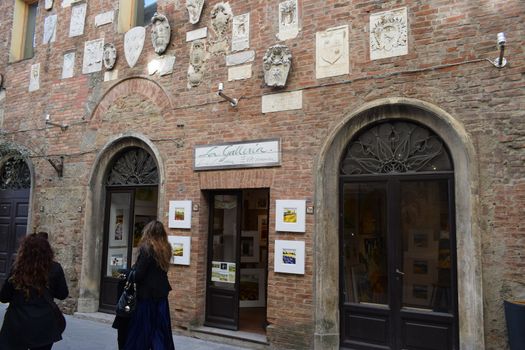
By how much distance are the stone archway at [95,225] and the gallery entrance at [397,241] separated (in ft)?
14.6

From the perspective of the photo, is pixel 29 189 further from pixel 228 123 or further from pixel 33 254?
pixel 33 254

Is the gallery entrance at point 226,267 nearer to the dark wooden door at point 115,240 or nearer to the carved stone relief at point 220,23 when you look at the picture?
the dark wooden door at point 115,240

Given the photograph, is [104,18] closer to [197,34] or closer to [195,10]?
[195,10]

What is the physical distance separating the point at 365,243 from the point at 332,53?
2777 millimetres

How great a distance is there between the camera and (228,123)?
7.40 meters

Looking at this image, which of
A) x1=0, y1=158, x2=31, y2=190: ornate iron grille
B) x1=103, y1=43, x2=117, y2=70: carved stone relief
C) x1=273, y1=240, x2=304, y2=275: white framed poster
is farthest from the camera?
x1=0, y1=158, x2=31, y2=190: ornate iron grille

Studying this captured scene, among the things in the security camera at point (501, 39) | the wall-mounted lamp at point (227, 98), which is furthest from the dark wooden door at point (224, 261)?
the security camera at point (501, 39)

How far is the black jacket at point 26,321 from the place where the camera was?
407cm

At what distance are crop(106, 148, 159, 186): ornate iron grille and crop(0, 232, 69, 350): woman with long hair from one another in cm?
427

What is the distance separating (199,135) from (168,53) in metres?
1.79

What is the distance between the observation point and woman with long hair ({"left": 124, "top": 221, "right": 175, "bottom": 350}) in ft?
15.3

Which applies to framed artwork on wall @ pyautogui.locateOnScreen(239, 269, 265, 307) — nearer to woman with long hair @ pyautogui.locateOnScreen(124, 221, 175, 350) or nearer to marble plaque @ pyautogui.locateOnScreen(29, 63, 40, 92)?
woman with long hair @ pyautogui.locateOnScreen(124, 221, 175, 350)

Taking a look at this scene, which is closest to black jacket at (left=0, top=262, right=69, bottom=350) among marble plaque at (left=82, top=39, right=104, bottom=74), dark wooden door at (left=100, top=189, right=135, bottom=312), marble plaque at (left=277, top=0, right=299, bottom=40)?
dark wooden door at (left=100, top=189, right=135, bottom=312)

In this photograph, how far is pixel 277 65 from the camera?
272 inches
